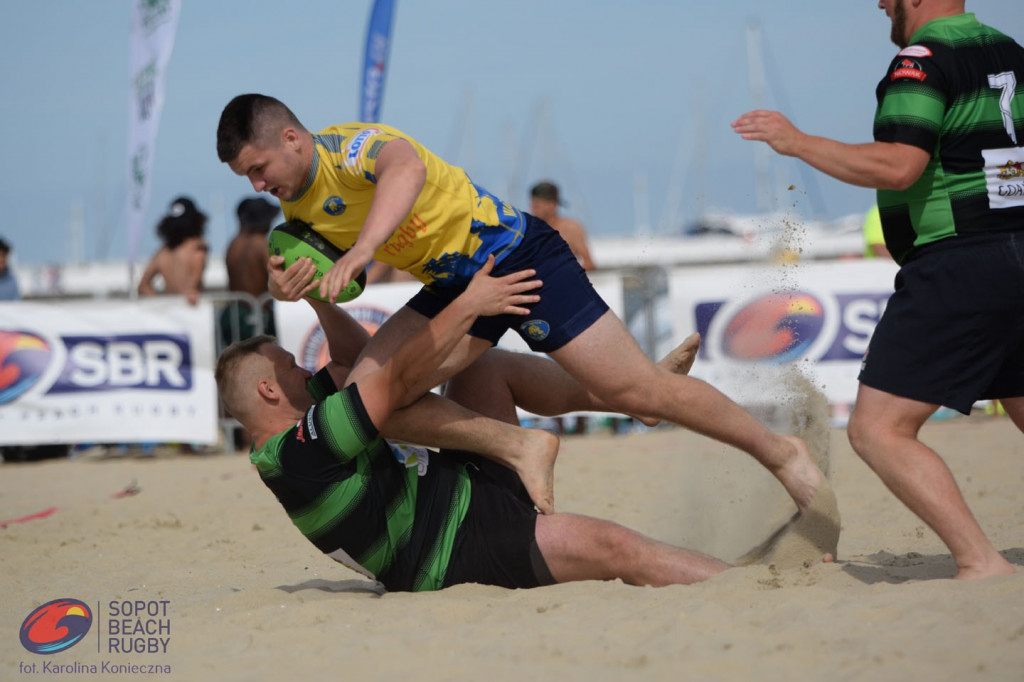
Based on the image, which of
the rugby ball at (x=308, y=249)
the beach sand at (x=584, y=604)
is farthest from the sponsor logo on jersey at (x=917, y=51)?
the rugby ball at (x=308, y=249)

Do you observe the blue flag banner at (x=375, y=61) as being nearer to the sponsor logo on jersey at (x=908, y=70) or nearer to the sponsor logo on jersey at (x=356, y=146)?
the sponsor logo on jersey at (x=356, y=146)

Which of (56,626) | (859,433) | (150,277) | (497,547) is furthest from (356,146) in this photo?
(150,277)

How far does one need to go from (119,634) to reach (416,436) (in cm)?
128

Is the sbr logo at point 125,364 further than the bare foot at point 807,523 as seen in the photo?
Yes

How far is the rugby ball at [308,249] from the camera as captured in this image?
12.9 feet

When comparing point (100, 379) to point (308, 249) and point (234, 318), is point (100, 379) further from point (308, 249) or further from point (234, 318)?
point (308, 249)

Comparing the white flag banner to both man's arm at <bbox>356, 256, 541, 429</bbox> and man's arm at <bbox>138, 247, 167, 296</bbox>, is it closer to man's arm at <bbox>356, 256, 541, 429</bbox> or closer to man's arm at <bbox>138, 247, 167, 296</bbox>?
man's arm at <bbox>138, 247, 167, 296</bbox>

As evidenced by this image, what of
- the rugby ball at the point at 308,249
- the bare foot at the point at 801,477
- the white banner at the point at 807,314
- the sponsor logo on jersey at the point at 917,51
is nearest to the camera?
the sponsor logo on jersey at the point at 917,51

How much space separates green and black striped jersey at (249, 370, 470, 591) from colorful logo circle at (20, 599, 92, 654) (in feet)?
3.03

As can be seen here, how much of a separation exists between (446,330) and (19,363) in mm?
7022

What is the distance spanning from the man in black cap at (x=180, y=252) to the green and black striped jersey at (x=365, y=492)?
6803 mm

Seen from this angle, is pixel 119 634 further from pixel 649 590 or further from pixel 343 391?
pixel 649 590

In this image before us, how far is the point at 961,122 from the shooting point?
11.3 ft

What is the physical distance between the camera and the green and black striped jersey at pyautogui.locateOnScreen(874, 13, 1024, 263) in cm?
341
